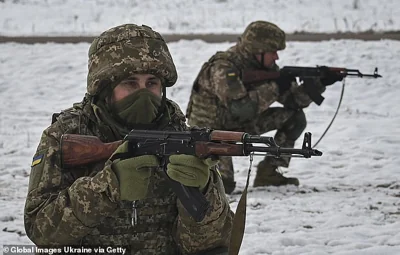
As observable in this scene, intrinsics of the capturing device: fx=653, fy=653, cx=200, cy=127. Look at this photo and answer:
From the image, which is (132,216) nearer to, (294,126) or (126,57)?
(126,57)

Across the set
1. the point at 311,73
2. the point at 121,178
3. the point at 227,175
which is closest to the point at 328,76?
the point at 311,73

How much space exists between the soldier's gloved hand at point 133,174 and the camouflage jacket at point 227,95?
355 cm

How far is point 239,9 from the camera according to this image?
16375 millimetres

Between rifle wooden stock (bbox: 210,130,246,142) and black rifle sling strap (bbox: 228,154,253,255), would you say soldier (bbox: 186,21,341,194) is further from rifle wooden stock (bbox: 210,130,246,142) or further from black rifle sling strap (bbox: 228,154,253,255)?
rifle wooden stock (bbox: 210,130,246,142)

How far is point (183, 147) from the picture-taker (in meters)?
2.78

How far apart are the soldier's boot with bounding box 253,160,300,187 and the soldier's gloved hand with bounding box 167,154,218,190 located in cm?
384

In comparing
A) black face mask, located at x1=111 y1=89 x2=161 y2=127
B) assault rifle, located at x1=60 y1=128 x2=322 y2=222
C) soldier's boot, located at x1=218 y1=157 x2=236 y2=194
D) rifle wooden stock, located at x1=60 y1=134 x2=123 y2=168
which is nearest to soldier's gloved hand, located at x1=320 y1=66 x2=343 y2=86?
soldier's boot, located at x1=218 y1=157 x2=236 y2=194

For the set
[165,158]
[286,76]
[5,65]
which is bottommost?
[5,65]

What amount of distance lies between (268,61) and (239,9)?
10051mm

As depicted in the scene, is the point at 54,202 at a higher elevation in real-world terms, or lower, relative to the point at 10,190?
higher

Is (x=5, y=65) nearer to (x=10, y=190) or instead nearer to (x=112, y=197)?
(x=10, y=190)

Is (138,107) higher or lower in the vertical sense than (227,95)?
higher

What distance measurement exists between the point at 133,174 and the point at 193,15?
43.7 feet

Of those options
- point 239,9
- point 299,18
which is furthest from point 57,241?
point 239,9
